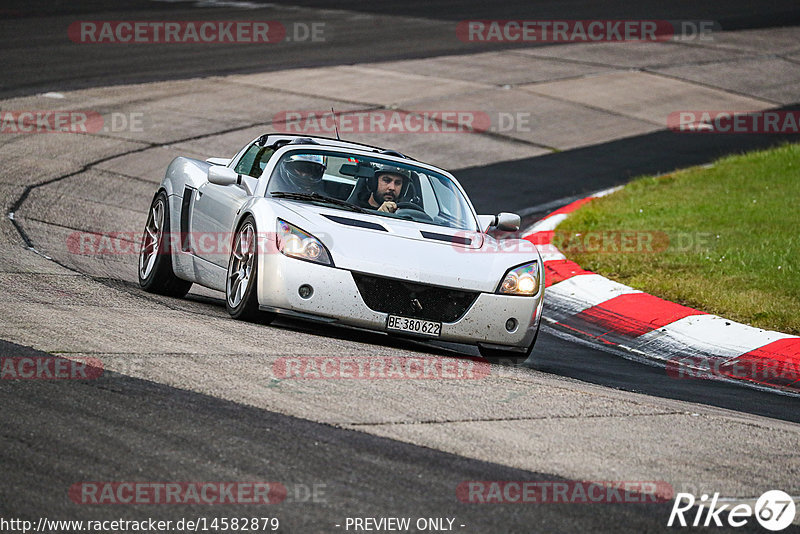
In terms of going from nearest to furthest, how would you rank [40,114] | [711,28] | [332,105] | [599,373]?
[599,373] → [40,114] → [332,105] → [711,28]

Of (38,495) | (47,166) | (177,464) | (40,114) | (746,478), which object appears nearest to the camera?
(38,495)

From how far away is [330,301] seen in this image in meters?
7.65

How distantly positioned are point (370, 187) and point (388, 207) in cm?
23

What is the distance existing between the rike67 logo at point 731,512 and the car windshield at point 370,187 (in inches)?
161

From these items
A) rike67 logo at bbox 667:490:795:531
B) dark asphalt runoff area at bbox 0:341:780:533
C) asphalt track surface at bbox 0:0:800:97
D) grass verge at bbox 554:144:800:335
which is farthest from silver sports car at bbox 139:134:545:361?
asphalt track surface at bbox 0:0:800:97

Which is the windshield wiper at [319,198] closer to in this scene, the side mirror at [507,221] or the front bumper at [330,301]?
the front bumper at [330,301]

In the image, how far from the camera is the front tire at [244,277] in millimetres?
7934

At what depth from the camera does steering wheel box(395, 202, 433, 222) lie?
893 cm

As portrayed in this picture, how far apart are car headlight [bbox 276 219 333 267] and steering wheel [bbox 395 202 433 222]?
4.08 feet

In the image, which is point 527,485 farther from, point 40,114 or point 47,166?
point 40,114

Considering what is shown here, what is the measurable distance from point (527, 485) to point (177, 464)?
1.51 m

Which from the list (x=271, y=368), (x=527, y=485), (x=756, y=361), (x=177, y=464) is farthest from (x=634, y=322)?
(x=177, y=464)

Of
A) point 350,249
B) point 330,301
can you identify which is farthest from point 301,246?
point 330,301

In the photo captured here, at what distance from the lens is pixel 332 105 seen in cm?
1950
